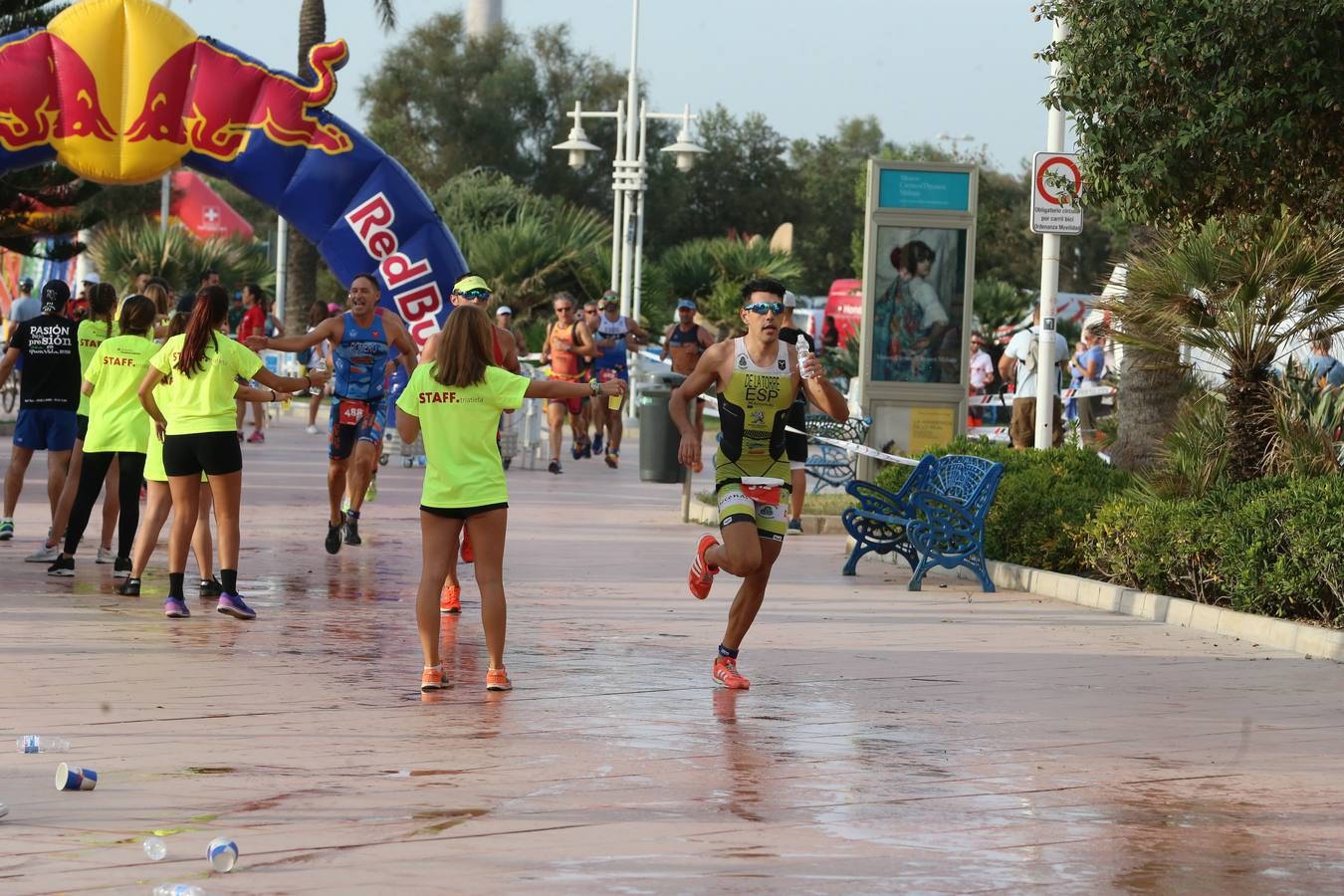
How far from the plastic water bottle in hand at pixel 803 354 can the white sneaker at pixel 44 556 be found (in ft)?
17.3

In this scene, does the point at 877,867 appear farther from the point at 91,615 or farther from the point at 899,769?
the point at 91,615

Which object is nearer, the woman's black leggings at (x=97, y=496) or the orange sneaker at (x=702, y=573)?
the orange sneaker at (x=702, y=573)

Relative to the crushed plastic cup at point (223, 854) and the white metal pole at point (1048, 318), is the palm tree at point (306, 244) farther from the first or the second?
the crushed plastic cup at point (223, 854)

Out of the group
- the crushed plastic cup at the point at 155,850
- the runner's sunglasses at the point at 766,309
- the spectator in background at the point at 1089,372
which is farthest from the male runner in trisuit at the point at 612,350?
the crushed plastic cup at the point at 155,850

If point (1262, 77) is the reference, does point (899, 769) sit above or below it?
below

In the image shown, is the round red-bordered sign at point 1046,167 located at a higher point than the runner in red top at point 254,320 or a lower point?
higher

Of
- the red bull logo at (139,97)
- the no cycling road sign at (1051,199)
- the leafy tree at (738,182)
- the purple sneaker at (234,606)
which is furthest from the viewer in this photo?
the leafy tree at (738,182)

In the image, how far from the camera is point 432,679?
8672 millimetres

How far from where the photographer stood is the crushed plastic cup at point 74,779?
6.45 metres

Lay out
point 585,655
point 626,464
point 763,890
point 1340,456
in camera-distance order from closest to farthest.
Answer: point 763,890 < point 585,655 < point 1340,456 < point 626,464

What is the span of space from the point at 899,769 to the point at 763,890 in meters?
1.93

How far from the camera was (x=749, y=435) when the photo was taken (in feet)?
30.3

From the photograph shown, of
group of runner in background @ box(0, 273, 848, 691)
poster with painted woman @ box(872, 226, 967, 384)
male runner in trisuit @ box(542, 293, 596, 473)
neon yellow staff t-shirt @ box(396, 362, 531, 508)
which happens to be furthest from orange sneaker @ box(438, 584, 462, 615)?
male runner in trisuit @ box(542, 293, 596, 473)

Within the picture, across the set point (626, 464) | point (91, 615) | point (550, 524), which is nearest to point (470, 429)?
point (91, 615)
